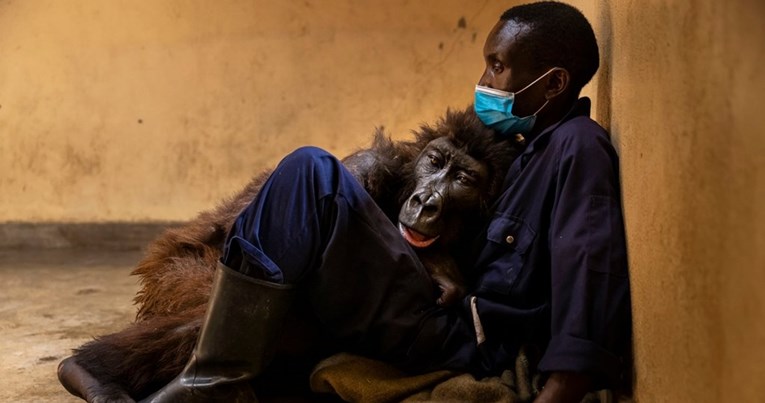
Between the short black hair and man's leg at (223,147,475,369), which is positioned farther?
the short black hair

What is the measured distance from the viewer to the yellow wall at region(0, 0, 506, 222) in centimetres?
A: 549

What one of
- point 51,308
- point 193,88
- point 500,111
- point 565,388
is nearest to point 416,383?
point 565,388

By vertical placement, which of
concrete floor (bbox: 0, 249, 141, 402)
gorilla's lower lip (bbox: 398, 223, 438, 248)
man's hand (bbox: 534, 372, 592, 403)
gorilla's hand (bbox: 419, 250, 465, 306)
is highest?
gorilla's lower lip (bbox: 398, 223, 438, 248)

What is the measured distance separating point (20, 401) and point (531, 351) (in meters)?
1.45

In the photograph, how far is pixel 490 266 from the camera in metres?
2.45

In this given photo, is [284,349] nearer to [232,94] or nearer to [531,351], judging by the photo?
[531,351]

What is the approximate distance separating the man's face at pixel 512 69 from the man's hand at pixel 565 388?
77 cm

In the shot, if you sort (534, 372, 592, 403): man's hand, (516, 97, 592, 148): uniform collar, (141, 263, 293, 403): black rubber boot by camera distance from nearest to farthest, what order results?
(534, 372, 592, 403): man's hand → (141, 263, 293, 403): black rubber boot → (516, 97, 592, 148): uniform collar

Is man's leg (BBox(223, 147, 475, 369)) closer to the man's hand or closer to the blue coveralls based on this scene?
the blue coveralls

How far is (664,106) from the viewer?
1.82 metres

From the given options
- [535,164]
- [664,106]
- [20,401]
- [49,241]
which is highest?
[664,106]

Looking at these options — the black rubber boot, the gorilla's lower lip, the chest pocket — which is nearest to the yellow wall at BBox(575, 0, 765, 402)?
the chest pocket

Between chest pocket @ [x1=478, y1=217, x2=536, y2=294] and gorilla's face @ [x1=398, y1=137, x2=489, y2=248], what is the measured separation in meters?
0.13

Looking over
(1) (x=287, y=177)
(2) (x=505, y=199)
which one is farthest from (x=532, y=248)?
(1) (x=287, y=177)
